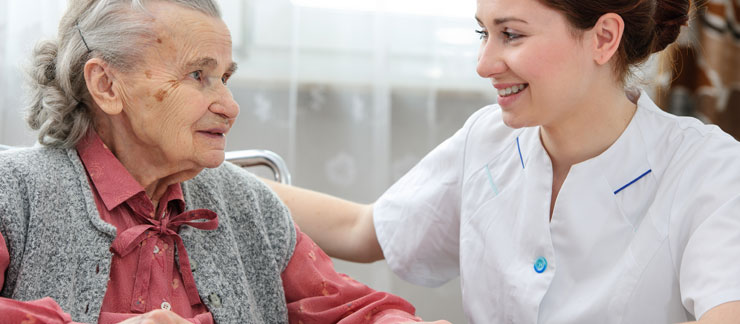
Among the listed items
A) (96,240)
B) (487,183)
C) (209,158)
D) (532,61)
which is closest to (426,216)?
(487,183)

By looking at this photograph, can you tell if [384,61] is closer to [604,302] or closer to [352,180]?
[352,180]

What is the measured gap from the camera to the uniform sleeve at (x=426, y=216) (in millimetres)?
1553

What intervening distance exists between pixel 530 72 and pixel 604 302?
40 cm

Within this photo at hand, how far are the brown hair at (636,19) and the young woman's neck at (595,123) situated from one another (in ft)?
0.18

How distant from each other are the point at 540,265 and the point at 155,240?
640 millimetres

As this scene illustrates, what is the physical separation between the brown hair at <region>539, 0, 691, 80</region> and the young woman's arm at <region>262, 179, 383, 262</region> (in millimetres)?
574

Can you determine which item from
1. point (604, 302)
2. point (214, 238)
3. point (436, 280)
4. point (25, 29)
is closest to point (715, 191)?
point (604, 302)

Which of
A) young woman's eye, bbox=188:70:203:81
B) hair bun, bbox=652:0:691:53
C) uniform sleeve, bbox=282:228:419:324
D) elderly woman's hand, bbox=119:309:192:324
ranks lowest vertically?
uniform sleeve, bbox=282:228:419:324

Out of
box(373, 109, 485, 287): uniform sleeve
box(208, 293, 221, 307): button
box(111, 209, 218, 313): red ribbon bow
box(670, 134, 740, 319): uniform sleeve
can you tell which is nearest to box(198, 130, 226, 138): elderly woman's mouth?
box(111, 209, 218, 313): red ribbon bow

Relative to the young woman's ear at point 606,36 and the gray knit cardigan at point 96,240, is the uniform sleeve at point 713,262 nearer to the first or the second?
the young woman's ear at point 606,36

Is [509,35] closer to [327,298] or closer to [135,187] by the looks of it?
[327,298]

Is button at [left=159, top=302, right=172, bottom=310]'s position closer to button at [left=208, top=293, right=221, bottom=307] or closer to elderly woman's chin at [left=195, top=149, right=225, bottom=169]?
button at [left=208, top=293, right=221, bottom=307]

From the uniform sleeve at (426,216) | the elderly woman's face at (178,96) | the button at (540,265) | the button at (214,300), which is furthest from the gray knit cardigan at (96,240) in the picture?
the button at (540,265)

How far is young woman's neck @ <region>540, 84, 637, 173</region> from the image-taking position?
1401mm
